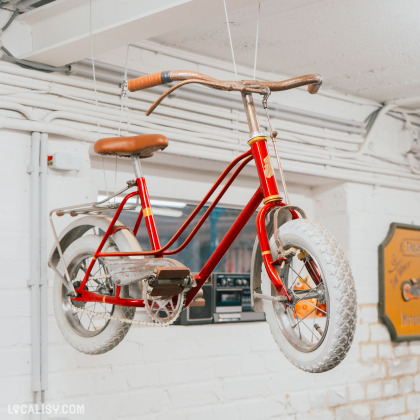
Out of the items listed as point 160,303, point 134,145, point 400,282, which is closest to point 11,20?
point 134,145

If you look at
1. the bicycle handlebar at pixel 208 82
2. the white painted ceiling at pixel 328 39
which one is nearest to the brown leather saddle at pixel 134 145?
the bicycle handlebar at pixel 208 82

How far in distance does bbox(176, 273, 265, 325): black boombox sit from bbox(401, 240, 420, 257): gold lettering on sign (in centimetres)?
115

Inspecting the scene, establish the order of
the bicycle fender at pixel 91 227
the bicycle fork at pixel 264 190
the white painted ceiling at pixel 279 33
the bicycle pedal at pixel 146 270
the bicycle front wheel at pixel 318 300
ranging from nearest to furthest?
the bicycle front wheel at pixel 318 300, the bicycle fork at pixel 264 190, the bicycle pedal at pixel 146 270, the bicycle fender at pixel 91 227, the white painted ceiling at pixel 279 33

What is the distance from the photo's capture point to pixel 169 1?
6.80ft

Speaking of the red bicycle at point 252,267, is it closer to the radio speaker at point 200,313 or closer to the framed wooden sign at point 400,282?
the radio speaker at point 200,313

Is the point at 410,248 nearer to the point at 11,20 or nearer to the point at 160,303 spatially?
the point at 160,303

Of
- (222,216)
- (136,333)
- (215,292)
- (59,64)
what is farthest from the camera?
(222,216)

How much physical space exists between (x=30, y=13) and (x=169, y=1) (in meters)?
0.66

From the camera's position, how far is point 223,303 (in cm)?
311

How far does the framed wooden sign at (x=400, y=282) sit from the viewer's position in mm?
3711

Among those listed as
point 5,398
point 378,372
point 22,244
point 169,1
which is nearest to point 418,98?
point 378,372

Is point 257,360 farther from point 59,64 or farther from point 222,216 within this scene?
point 59,64

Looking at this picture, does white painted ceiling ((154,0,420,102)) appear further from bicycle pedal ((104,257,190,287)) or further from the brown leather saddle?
bicycle pedal ((104,257,190,287))

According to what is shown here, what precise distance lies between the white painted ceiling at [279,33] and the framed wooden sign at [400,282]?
855 millimetres
